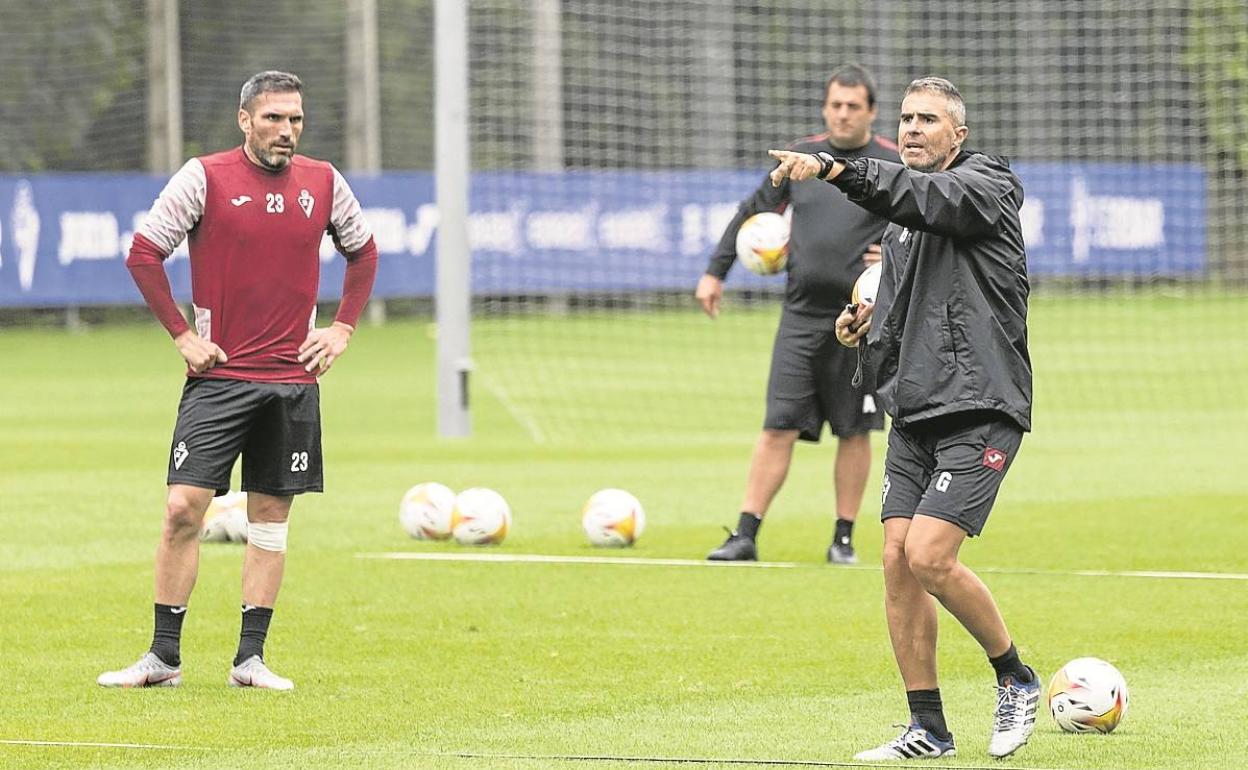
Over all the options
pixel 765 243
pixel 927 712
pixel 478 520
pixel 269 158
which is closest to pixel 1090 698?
pixel 927 712

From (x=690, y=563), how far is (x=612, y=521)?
680mm

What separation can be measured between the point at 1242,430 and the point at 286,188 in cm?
1277

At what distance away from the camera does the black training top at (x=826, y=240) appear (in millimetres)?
10766

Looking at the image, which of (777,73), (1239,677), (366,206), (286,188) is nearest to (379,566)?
(286,188)

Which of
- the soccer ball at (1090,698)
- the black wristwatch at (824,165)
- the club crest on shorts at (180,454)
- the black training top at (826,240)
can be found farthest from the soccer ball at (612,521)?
the black wristwatch at (824,165)

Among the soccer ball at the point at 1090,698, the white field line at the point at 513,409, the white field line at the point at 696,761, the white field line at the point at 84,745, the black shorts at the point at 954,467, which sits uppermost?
the black shorts at the point at 954,467

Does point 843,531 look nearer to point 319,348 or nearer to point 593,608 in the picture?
point 593,608

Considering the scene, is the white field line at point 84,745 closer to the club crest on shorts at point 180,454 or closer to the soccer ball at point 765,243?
the club crest on shorts at point 180,454

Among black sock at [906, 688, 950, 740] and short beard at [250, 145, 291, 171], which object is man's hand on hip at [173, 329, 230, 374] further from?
black sock at [906, 688, 950, 740]

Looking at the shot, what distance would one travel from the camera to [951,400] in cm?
638

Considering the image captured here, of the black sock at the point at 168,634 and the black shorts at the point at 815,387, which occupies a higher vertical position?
the black shorts at the point at 815,387

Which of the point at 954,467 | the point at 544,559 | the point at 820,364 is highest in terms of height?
the point at 954,467

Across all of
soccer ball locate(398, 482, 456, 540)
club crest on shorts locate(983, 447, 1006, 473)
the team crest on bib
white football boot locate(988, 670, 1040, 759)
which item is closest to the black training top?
soccer ball locate(398, 482, 456, 540)

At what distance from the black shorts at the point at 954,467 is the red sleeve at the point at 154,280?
2.65 m
